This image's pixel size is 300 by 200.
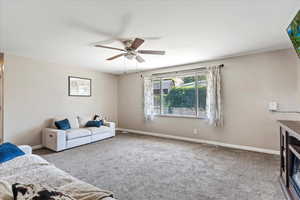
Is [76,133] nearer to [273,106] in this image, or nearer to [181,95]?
[181,95]

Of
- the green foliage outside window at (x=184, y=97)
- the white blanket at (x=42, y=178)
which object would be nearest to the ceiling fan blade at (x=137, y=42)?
→ the white blanket at (x=42, y=178)

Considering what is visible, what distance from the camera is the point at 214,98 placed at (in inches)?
156

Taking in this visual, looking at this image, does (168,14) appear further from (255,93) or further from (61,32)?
(255,93)

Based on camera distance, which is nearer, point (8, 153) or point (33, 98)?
point (8, 153)

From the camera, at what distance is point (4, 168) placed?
147 cm

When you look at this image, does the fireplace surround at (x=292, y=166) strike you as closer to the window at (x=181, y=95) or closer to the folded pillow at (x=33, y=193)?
the folded pillow at (x=33, y=193)

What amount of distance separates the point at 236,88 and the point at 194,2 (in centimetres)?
275

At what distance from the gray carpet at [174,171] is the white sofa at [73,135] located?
19 centimetres

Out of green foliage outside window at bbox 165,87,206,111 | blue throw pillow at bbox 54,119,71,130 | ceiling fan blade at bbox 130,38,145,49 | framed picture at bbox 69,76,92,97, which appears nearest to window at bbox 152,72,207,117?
green foliage outside window at bbox 165,87,206,111

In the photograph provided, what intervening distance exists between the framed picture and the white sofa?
852 millimetres

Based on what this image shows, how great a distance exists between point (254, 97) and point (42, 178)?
4163mm

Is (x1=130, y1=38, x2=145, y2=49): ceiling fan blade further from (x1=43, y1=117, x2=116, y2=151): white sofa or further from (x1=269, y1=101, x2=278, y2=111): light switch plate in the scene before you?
(x1=269, y1=101, x2=278, y2=111): light switch plate

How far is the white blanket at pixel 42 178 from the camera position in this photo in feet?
3.28

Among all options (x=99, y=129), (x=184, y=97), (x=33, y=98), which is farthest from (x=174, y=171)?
(x=33, y=98)
